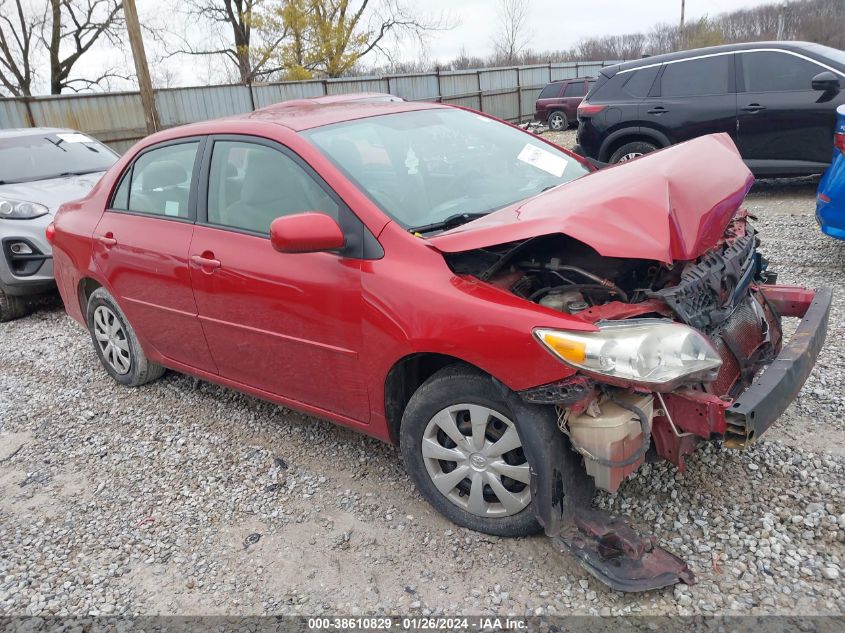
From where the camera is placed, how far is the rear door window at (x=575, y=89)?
1978 centimetres

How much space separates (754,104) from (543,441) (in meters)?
6.74

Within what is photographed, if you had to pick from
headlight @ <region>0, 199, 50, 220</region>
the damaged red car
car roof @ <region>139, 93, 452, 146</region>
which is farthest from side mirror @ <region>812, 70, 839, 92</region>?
headlight @ <region>0, 199, 50, 220</region>

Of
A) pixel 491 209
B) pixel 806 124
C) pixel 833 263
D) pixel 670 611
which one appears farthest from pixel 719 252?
pixel 806 124

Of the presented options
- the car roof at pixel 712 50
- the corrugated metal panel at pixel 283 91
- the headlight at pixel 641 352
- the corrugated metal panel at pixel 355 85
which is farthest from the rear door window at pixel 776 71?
the corrugated metal panel at pixel 355 85

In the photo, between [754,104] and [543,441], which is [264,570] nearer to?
[543,441]

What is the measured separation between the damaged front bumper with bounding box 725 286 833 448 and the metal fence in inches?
536

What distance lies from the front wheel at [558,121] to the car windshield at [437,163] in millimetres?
17252

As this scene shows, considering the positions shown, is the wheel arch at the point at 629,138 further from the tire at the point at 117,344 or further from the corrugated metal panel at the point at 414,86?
the corrugated metal panel at the point at 414,86

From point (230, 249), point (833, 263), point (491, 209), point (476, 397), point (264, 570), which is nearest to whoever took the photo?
point (476, 397)

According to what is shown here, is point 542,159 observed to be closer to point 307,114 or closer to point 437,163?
point 437,163

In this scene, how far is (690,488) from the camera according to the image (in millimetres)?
2809

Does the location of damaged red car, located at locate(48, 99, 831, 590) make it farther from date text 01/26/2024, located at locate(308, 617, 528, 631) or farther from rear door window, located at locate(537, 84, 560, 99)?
rear door window, located at locate(537, 84, 560, 99)

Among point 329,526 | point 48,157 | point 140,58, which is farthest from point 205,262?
point 140,58

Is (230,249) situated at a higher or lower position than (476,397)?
higher
